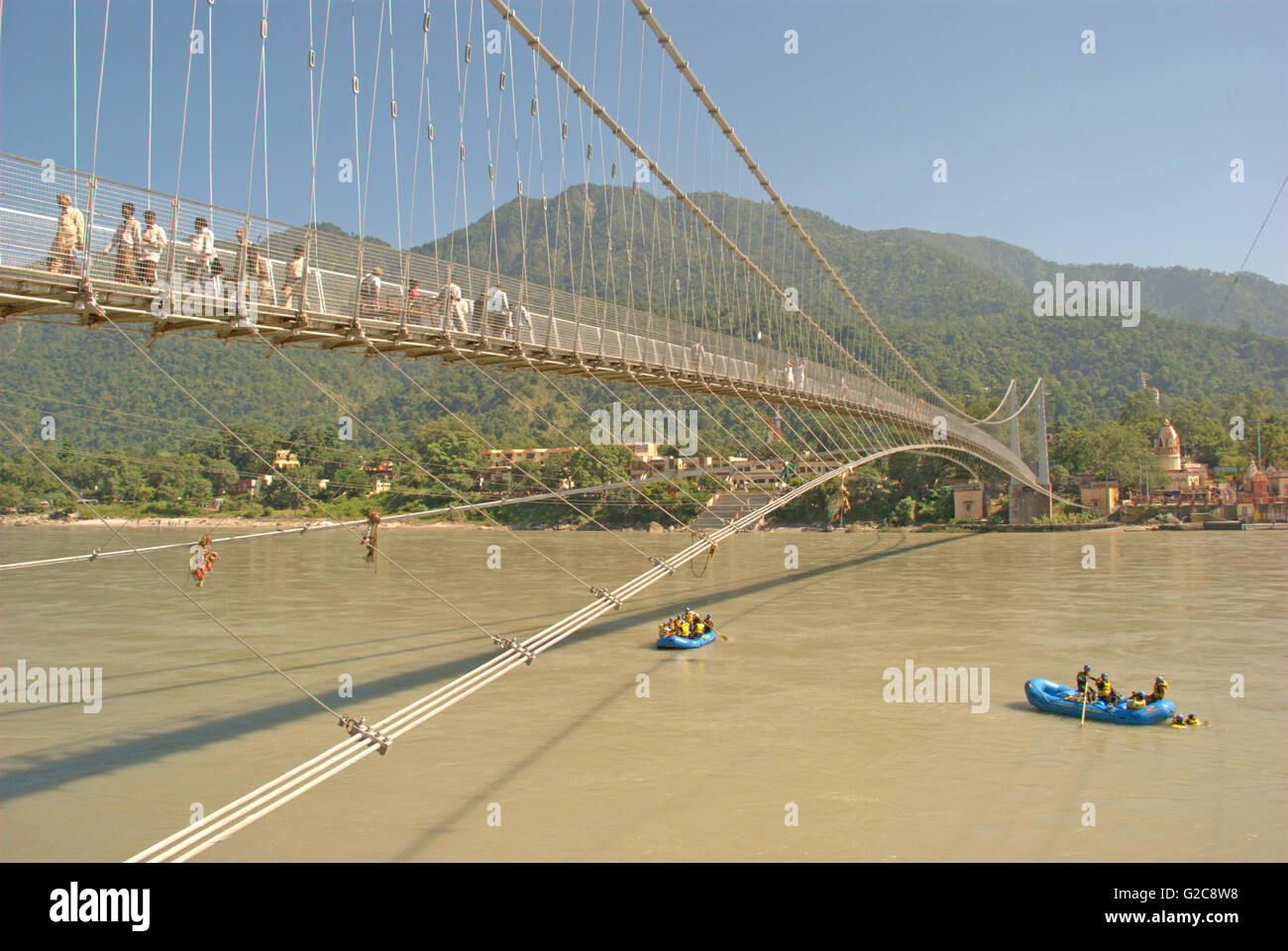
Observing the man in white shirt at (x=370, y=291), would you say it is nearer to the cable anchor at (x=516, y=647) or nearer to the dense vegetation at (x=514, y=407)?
the cable anchor at (x=516, y=647)

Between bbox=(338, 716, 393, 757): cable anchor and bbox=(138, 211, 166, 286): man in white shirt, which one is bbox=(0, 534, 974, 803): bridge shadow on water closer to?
bbox=(338, 716, 393, 757): cable anchor

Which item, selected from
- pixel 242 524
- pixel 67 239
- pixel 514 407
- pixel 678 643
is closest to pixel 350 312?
pixel 67 239

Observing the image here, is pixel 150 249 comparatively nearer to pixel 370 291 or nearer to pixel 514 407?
pixel 370 291

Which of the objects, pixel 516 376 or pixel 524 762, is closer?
pixel 524 762

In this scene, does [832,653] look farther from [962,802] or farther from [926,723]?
[962,802]

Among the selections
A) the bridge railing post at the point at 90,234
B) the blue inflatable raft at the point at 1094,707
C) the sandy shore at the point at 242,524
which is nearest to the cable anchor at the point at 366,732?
the bridge railing post at the point at 90,234

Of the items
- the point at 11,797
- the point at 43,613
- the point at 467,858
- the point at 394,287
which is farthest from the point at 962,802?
the point at 43,613

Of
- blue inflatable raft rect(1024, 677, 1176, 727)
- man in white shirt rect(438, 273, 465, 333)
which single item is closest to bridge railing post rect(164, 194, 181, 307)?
man in white shirt rect(438, 273, 465, 333)
